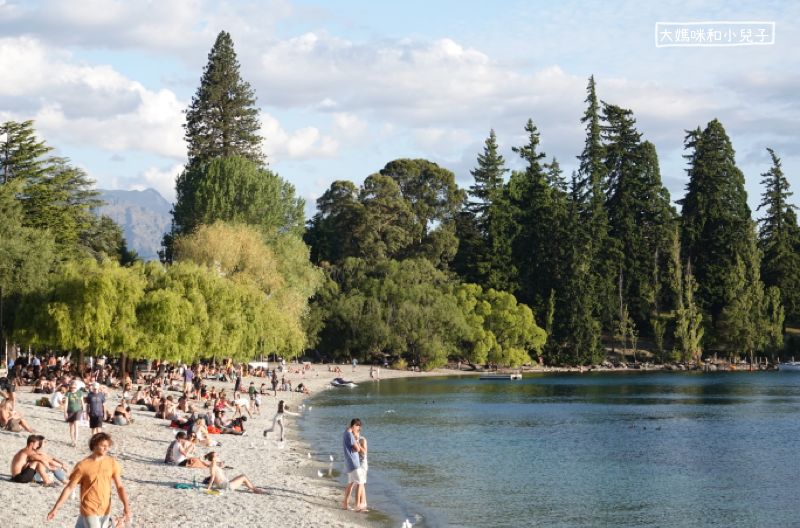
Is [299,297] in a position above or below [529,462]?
above

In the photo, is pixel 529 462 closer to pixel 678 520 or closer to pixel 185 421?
pixel 678 520

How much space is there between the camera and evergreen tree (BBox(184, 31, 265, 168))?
3009 inches

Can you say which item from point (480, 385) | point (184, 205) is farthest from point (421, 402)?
point (184, 205)

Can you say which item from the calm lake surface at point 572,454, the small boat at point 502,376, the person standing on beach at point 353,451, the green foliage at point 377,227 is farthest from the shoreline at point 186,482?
the green foliage at point 377,227

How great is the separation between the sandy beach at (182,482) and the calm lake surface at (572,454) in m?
1.52

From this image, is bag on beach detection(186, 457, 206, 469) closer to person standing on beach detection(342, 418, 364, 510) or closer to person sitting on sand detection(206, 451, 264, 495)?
person sitting on sand detection(206, 451, 264, 495)

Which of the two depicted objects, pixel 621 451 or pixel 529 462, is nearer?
pixel 529 462

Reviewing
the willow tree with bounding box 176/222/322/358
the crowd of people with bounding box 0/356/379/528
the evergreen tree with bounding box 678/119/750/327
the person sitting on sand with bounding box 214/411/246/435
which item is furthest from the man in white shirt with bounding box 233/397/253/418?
the evergreen tree with bounding box 678/119/750/327

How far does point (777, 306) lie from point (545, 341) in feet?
84.7

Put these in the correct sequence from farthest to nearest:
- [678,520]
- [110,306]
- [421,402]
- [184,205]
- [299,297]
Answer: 1. [184,205]
2. [299,297]
3. [421,402]
4. [110,306]
5. [678,520]

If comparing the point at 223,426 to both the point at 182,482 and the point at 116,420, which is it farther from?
the point at 182,482

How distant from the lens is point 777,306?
86.9m

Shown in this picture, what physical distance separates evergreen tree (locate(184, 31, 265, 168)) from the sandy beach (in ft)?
158

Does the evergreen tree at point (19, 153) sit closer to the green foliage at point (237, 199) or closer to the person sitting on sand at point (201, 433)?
the green foliage at point (237, 199)
